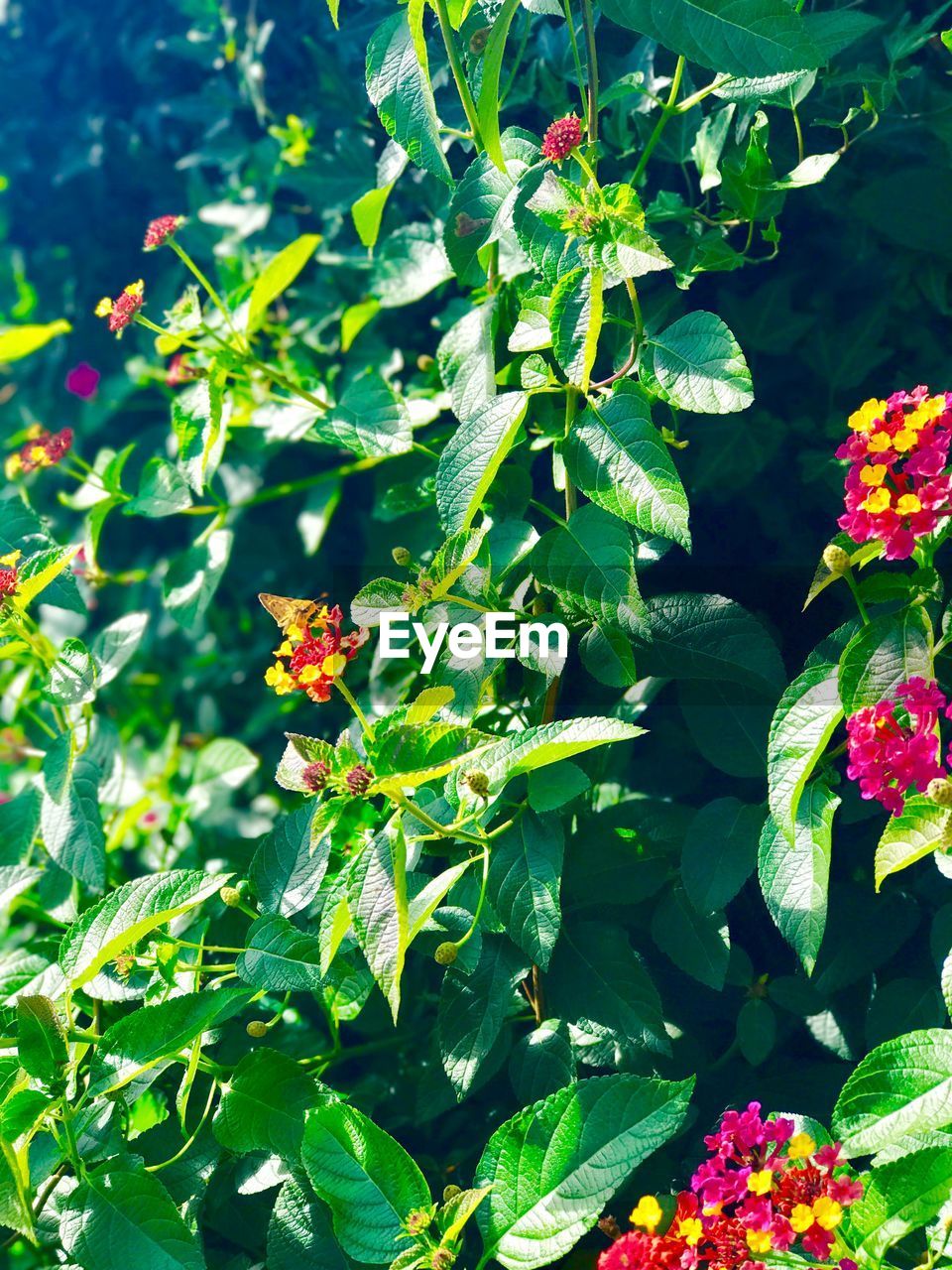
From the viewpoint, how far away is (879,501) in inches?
33.3

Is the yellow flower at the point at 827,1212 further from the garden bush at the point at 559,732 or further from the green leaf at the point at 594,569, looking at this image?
the green leaf at the point at 594,569

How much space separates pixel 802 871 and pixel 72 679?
2.74 feet

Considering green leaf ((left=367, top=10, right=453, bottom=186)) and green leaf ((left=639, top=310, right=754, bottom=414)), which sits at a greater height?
green leaf ((left=367, top=10, right=453, bottom=186))

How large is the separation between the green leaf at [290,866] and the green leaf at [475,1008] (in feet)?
0.51

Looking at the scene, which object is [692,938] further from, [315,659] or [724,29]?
[724,29]

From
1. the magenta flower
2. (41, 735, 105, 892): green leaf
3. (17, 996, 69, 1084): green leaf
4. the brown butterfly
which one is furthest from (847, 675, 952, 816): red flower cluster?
the magenta flower

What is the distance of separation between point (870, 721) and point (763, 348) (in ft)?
1.95

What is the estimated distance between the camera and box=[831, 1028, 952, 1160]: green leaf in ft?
2.70

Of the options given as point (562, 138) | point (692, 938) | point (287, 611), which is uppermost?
point (562, 138)

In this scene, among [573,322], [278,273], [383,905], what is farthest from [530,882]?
[278,273]

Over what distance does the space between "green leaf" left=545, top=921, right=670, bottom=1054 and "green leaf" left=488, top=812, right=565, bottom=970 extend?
0.13 meters

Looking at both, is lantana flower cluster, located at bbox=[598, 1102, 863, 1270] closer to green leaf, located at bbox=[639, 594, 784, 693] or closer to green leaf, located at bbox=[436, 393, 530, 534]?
green leaf, located at bbox=[639, 594, 784, 693]

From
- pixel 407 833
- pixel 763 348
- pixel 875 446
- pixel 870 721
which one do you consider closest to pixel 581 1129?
pixel 407 833

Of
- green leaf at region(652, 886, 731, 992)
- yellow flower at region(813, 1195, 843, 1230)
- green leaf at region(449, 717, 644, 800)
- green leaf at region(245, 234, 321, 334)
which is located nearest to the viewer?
yellow flower at region(813, 1195, 843, 1230)
